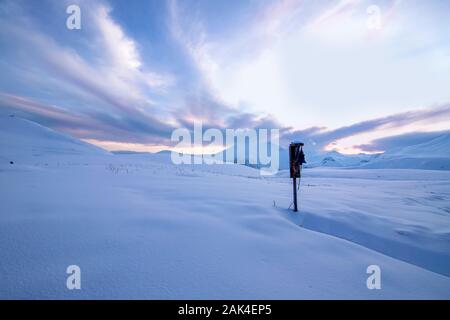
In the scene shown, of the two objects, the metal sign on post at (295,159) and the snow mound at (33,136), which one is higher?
the snow mound at (33,136)

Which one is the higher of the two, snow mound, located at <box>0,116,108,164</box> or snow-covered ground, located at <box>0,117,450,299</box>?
snow mound, located at <box>0,116,108,164</box>

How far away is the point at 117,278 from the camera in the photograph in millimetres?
2230

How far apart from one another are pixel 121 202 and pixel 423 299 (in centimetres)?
557
